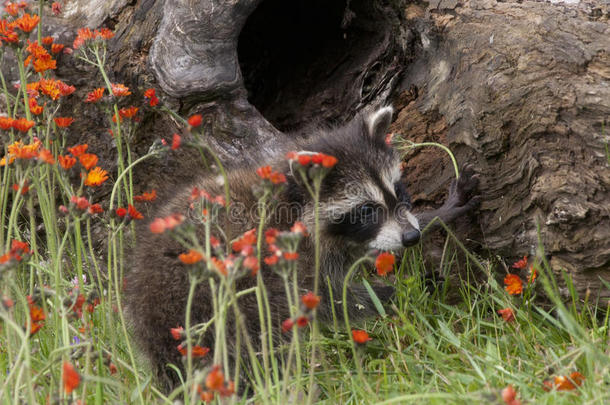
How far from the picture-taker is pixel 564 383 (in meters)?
2.64

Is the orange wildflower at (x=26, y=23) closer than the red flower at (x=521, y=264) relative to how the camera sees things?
Yes

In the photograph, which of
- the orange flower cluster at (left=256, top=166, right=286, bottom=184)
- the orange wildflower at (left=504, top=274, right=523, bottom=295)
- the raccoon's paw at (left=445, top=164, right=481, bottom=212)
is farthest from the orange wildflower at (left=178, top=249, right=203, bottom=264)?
the raccoon's paw at (left=445, top=164, right=481, bottom=212)

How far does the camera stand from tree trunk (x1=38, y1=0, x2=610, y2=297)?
3859 mm

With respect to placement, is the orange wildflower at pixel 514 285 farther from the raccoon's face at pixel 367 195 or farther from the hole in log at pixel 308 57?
the hole in log at pixel 308 57

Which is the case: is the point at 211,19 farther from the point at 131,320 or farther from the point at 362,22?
the point at 131,320

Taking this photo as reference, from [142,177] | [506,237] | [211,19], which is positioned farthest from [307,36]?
[506,237]

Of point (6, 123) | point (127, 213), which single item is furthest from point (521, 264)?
point (6, 123)

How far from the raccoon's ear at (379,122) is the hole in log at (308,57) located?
91 cm

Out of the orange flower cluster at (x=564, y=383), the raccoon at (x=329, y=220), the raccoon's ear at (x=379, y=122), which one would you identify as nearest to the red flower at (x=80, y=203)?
the raccoon at (x=329, y=220)

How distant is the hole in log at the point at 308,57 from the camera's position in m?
5.39

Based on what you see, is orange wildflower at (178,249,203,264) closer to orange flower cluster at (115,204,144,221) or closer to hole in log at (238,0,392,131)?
orange flower cluster at (115,204,144,221)

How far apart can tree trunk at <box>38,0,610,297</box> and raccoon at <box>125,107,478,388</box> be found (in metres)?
0.29

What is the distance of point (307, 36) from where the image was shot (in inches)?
234

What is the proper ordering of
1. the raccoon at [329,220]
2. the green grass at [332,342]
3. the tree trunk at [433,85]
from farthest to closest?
the tree trunk at [433,85], the raccoon at [329,220], the green grass at [332,342]
